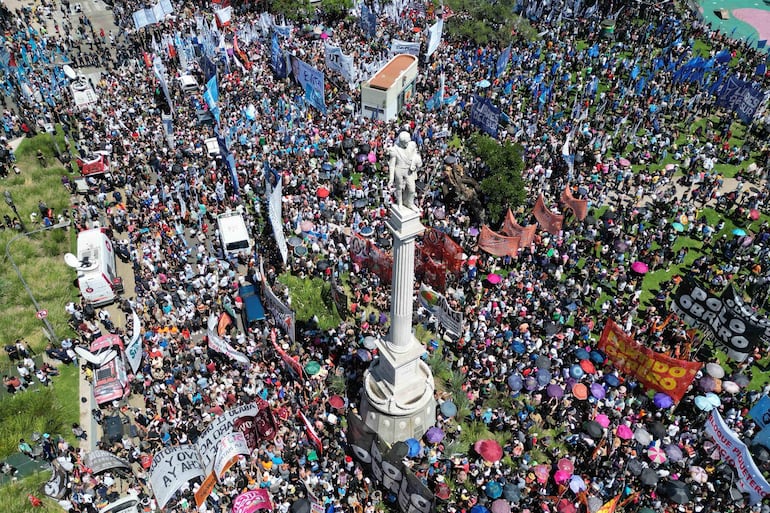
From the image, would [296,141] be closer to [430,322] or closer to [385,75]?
[385,75]

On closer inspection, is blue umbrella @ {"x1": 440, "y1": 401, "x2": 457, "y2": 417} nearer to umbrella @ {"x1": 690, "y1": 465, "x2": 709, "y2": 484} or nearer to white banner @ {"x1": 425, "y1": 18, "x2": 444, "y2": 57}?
umbrella @ {"x1": 690, "y1": 465, "x2": 709, "y2": 484}

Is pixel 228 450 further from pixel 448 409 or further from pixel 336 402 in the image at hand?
pixel 448 409

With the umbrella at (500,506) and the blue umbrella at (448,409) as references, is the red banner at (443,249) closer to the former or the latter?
the blue umbrella at (448,409)

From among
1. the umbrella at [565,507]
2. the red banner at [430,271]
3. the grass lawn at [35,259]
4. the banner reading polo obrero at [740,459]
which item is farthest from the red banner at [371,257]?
the banner reading polo obrero at [740,459]

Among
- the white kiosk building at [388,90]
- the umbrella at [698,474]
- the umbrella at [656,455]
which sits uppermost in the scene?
the white kiosk building at [388,90]

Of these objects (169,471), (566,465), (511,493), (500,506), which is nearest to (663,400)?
(566,465)

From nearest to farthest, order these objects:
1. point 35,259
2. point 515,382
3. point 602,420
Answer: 1. point 602,420
2. point 515,382
3. point 35,259
